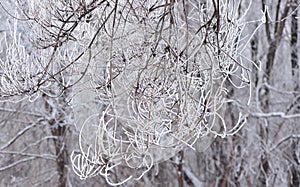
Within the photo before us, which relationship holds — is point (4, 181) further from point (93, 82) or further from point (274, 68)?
point (93, 82)

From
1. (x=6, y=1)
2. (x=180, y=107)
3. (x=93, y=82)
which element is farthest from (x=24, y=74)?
(x=6, y=1)

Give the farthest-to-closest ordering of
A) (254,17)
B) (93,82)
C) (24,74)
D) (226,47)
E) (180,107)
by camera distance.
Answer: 1. (254,17)
2. (24,74)
3. (93,82)
4. (226,47)
5. (180,107)

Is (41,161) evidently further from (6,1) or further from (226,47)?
(226,47)

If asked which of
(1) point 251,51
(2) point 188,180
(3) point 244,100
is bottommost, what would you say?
(2) point 188,180

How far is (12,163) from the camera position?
3854 mm

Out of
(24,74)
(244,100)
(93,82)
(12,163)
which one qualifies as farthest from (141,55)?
(12,163)

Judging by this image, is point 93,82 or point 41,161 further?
point 41,161

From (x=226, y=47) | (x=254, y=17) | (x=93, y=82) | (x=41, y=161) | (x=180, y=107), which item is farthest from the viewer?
(x=41, y=161)

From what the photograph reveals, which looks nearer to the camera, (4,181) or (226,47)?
(226,47)

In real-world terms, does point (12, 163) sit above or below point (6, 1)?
below

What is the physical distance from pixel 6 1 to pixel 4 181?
149 centimetres

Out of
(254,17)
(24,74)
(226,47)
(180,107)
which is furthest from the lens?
(254,17)

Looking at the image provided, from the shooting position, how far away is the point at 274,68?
3785 millimetres

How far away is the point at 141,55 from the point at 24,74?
519 millimetres
